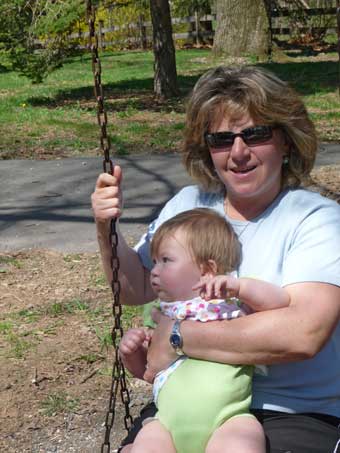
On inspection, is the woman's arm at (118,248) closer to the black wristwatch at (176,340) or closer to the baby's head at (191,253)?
the baby's head at (191,253)

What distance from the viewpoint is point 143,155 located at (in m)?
9.04

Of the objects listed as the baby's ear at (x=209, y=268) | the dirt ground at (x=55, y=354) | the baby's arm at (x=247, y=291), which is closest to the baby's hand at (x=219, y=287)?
the baby's arm at (x=247, y=291)

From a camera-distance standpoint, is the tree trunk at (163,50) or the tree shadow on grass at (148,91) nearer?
the tree trunk at (163,50)

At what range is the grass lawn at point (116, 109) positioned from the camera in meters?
9.69

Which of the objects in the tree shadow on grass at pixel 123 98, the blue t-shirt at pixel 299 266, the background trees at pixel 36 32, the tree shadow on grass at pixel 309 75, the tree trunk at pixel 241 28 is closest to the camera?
the blue t-shirt at pixel 299 266

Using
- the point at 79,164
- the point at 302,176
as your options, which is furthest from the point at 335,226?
the point at 79,164

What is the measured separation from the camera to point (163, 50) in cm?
1281

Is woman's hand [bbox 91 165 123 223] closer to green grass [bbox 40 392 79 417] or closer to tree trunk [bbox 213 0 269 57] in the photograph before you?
green grass [bbox 40 392 79 417]

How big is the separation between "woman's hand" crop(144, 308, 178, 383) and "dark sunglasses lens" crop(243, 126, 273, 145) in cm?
54

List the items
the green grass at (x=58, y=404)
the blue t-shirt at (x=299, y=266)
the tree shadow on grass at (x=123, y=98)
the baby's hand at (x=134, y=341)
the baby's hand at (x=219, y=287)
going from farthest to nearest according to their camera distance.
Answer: the tree shadow on grass at (x=123, y=98)
the green grass at (x=58, y=404)
the baby's hand at (x=134, y=341)
the blue t-shirt at (x=299, y=266)
the baby's hand at (x=219, y=287)

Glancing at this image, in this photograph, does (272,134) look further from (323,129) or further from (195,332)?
(323,129)

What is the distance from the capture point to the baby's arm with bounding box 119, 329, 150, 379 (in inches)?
99.7

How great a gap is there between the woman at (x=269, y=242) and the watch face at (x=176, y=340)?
0.8 inches

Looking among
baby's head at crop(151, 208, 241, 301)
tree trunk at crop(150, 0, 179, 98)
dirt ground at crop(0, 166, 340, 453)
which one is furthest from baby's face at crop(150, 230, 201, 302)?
tree trunk at crop(150, 0, 179, 98)
